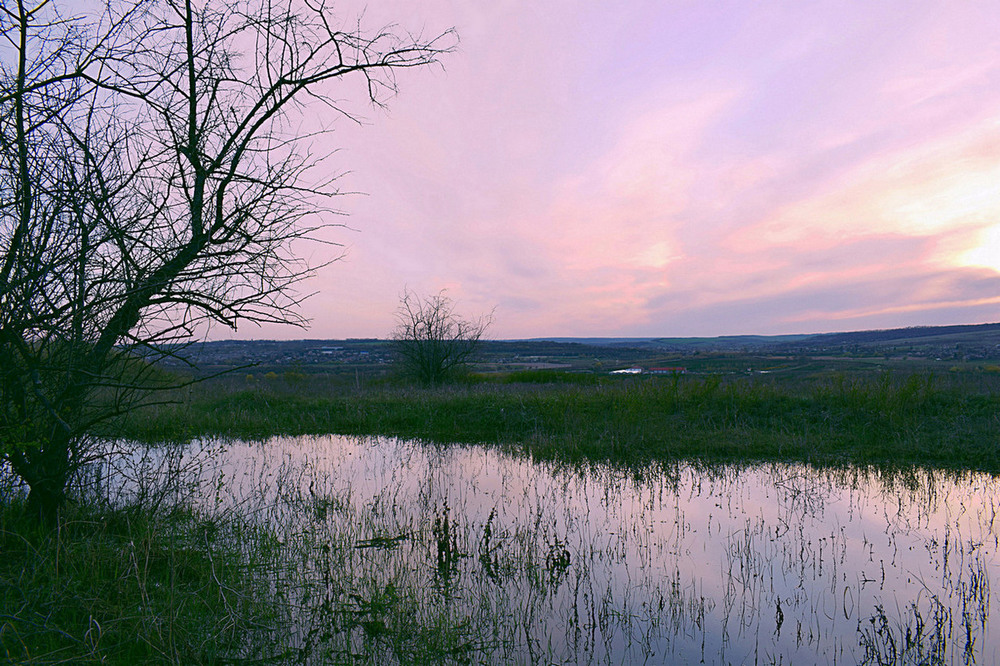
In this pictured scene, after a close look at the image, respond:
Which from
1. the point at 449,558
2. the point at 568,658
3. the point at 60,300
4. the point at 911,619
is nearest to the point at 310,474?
the point at 449,558

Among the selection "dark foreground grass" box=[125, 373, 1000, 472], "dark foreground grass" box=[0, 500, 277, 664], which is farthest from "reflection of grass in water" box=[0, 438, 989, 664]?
"dark foreground grass" box=[125, 373, 1000, 472]

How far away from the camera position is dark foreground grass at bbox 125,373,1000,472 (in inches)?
456

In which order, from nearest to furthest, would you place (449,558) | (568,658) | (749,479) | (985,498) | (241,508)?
1. (568,658)
2. (449,558)
3. (241,508)
4. (985,498)
5. (749,479)

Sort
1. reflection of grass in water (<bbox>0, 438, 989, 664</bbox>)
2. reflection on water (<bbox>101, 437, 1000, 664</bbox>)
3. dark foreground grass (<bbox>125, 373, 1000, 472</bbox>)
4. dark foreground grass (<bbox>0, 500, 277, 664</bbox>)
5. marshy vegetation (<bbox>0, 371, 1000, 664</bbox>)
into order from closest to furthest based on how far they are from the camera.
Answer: dark foreground grass (<bbox>0, 500, 277, 664</bbox>), reflection of grass in water (<bbox>0, 438, 989, 664</bbox>), marshy vegetation (<bbox>0, 371, 1000, 664</bbox>), reflection on water (<bbox>101, 437, 1000, 664</bbox>), dark foreground grass (<bbox>125, 373, 1000, 472</bbox>)

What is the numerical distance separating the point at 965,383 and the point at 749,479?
9835 millimetres

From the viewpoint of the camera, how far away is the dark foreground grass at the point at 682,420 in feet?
38.0

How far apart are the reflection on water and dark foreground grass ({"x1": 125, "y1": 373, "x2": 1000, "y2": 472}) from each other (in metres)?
1.60

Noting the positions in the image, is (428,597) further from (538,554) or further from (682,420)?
A: (682,420)

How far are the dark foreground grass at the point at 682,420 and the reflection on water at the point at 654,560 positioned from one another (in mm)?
1603

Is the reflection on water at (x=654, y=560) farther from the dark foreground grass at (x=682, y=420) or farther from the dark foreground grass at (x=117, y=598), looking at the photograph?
the dark foreground grass at (x=682, y=420)

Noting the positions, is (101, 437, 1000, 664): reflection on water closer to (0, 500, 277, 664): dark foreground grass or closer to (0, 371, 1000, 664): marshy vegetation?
(0, 371, 1000, 664): marshy vegetation

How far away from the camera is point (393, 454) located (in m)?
12.6

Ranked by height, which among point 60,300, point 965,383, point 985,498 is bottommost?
point 985,498

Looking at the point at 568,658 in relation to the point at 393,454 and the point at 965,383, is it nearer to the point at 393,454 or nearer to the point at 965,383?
the point at 393,454
